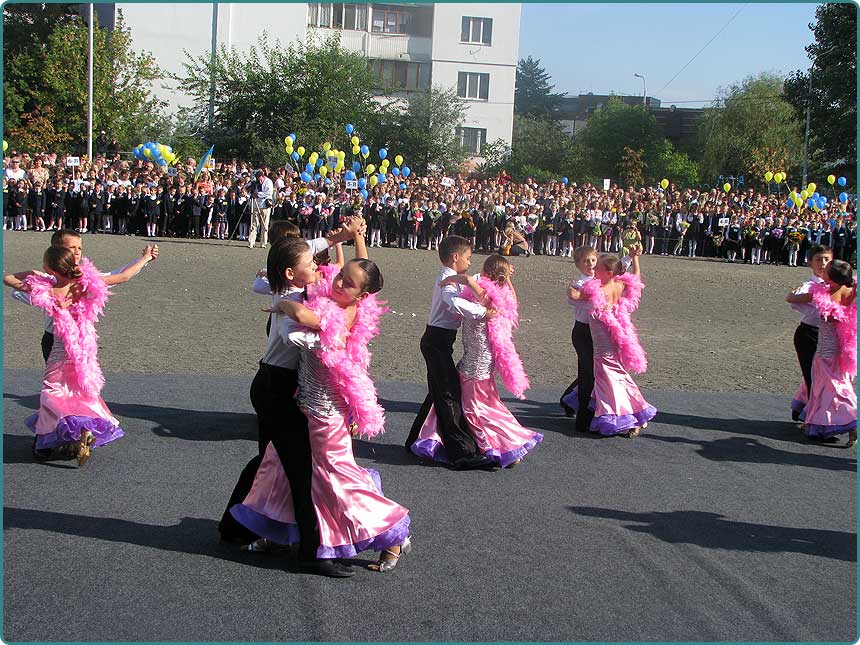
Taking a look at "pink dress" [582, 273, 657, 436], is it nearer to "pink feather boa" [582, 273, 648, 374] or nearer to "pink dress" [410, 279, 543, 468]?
"pink feather boa" [582, 273, 648, 374]

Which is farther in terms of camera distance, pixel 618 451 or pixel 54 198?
pixel 54 198

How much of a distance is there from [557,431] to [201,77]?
39.8 metres

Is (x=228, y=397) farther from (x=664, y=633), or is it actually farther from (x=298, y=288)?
(x=664, y=633)

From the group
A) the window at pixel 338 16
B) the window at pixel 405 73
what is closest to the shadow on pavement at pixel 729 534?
the window at pixel 338 16

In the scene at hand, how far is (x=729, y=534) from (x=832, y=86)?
3640 centimetres

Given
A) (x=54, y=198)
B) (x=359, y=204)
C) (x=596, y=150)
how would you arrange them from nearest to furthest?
(x=54, y=198) < (x=359, y=204) < (x=596, y=150)

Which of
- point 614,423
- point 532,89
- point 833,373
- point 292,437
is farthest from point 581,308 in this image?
point 532,89

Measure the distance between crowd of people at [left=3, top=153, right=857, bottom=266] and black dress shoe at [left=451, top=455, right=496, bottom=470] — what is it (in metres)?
17.7

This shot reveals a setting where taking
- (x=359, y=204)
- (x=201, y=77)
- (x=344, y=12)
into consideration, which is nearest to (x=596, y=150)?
(x=344, y=12)

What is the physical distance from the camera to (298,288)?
16.3 feet

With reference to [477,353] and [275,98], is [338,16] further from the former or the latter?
[477,353]

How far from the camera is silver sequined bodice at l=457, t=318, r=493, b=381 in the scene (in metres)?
7.04

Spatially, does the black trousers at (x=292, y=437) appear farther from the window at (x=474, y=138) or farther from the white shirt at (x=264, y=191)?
the window at (x=474, y=138)

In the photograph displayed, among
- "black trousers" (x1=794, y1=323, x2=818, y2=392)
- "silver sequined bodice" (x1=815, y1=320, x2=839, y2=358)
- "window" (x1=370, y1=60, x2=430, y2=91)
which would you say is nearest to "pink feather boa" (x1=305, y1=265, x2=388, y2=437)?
"silver sequined bodice" (x1=815, y1=320, x2=839, y2=358)
